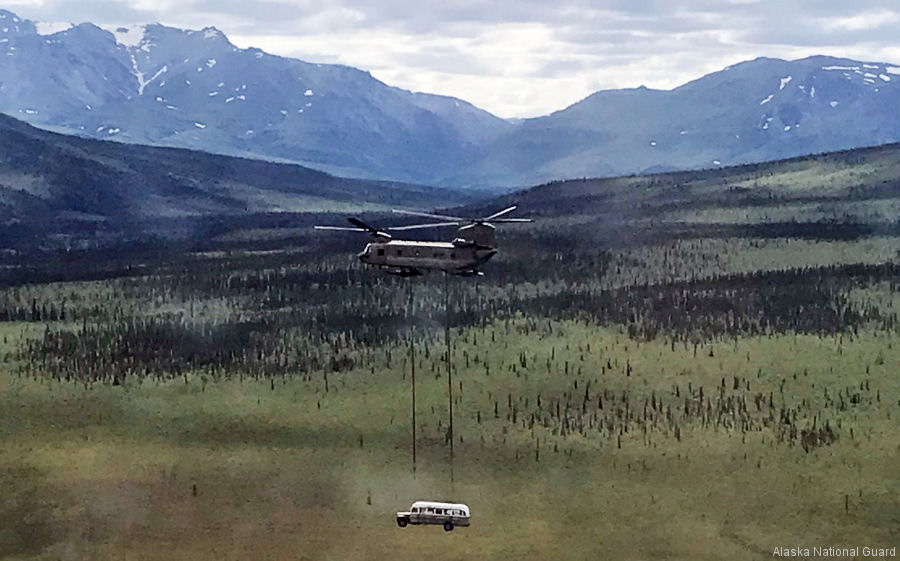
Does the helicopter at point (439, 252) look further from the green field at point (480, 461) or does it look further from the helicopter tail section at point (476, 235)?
the green field at point (480, 461)

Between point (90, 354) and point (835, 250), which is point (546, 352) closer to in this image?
point (90, 354)

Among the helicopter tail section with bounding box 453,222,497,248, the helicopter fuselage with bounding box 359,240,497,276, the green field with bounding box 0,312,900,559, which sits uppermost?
the helicopter tail section with bounding box 453,222,497,248

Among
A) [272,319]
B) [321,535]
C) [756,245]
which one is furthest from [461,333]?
[756,245]

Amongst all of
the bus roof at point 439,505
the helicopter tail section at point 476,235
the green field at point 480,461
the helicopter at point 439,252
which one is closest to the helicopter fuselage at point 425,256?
the helicopter at point 439,252

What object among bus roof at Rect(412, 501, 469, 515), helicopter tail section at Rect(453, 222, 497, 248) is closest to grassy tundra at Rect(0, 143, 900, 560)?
bus roof at Rect(412, 501, 469, 515)

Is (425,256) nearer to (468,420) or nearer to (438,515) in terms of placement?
(438,515)

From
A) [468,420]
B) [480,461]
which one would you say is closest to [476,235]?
[480,461]

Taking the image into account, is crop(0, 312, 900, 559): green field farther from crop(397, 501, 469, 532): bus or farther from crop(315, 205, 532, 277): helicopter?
crop(315, 205, 532, 277): helicopter

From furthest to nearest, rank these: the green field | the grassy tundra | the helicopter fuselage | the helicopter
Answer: the grassy tundra → the green field → the helicopter fuselage → the helicopter
